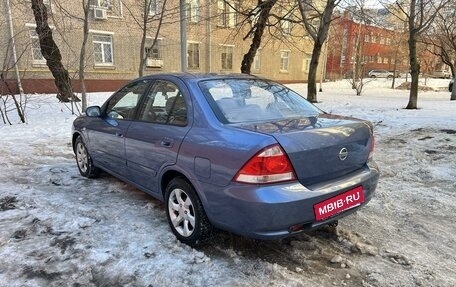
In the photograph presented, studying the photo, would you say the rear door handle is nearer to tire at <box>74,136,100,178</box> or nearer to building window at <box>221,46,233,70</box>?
tire at <box>74,136,100,178</box>

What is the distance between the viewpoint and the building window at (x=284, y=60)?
3184 cm

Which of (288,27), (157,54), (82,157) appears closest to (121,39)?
(157,54)

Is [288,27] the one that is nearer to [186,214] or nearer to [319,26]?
[319,26]

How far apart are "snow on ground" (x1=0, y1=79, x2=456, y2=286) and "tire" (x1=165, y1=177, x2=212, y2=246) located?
112 mm

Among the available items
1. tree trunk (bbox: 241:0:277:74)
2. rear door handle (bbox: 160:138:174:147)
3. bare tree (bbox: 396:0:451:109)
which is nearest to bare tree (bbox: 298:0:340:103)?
tree trunk (bbox: 241:0:277:74)

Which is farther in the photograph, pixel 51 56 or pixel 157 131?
pixel 51 56

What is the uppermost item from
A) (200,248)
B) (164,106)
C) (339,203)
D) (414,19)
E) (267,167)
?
(414,19)

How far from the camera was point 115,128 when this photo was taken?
408cm

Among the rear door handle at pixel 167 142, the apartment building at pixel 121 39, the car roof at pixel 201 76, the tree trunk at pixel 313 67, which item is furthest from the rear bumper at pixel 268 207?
the apartment building at pixel 121 39

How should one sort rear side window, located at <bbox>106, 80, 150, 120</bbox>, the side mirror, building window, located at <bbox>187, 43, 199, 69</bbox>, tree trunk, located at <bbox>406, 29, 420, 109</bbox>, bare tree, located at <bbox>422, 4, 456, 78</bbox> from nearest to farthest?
rear side window, located at <bbox>106, 80, 150, 120</bbox> < the side mirror < tree trunk, located at <bbox>406, 29, 420, 109</bbox> < bare tree, located at <bbox>422, 4, 456, 78</bbox> < building window, located at <bbox>187, 43, 199, 69</bbox>

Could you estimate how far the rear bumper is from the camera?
250cm

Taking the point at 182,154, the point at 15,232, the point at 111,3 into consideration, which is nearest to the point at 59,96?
the point at 111,3

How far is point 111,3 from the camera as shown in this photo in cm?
1798

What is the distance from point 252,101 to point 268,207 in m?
1.18
